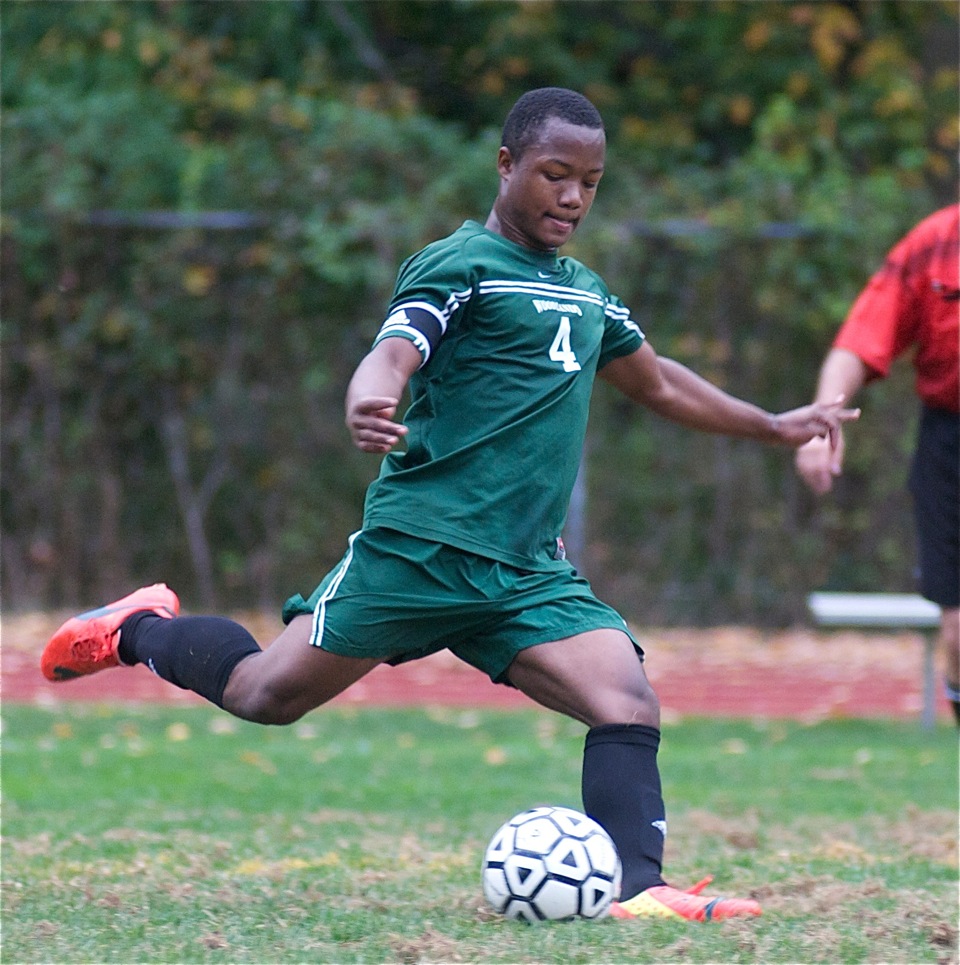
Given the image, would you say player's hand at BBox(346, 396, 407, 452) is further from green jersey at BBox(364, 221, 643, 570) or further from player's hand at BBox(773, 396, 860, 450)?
player's hand at BBox(773, 396, 860, 450)

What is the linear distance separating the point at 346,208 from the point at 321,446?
190 cm

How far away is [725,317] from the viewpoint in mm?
11922

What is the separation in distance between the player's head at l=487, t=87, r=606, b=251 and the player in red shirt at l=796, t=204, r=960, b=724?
1.61 m

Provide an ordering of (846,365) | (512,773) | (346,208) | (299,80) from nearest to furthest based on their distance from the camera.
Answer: (846,365) → (512,773) → (346,208) → (299,80)

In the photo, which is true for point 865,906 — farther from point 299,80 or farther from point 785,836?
point 299,80

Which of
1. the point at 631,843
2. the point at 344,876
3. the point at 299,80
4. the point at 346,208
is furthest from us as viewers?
the point at 299,80

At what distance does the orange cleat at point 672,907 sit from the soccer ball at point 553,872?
0.04 m

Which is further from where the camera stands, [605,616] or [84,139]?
[84,139]

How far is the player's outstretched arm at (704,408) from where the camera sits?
4.23 metres

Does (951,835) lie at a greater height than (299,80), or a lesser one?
lesser

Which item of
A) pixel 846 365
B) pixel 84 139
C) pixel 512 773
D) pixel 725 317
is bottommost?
pixel 512 773

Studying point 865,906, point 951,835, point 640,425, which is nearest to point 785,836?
point 951,835

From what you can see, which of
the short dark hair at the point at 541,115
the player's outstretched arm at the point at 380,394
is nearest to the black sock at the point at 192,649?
the player's outstretched arm at the point at 380,394

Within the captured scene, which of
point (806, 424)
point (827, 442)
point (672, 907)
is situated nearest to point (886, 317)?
point (827, 442)
